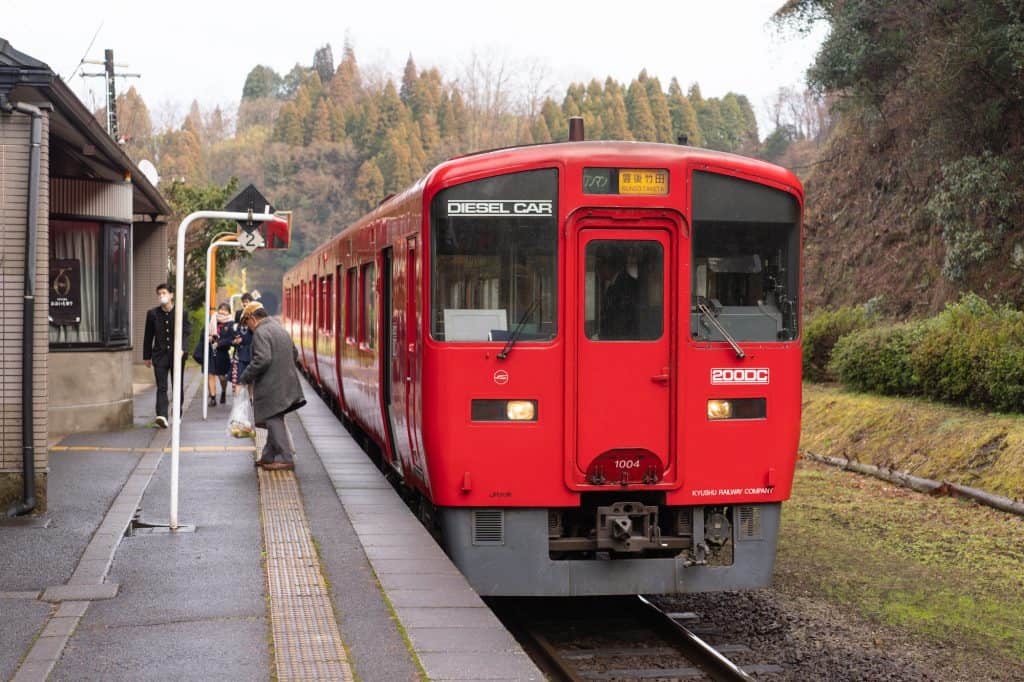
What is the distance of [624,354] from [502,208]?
3.72 ft

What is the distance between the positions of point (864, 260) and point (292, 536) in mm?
18987

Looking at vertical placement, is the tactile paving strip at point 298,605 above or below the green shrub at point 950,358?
below

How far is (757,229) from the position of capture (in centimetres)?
814

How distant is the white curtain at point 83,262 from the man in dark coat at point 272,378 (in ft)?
13.7

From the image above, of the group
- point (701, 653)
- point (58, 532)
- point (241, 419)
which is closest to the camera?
point (701, 653)

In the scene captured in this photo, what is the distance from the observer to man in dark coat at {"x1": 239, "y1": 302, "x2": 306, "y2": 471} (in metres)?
12.1

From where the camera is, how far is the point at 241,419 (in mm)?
13008

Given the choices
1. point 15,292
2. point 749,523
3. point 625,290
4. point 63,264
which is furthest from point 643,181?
point 63,264

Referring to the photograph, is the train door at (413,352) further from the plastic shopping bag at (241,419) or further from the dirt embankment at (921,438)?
the dirt embankment at (921,438)

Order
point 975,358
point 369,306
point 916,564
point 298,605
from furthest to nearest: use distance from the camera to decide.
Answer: point 975,358
point 369,306
point 916,564
point 298,605

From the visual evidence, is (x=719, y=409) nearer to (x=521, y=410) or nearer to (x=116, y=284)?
(x=521, y=410)

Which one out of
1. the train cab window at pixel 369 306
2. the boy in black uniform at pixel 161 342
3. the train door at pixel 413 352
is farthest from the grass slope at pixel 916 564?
the boy in black uniform at pixel 161 342

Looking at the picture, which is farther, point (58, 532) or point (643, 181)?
point (58, 532)

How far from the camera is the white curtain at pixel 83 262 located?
15562mm
